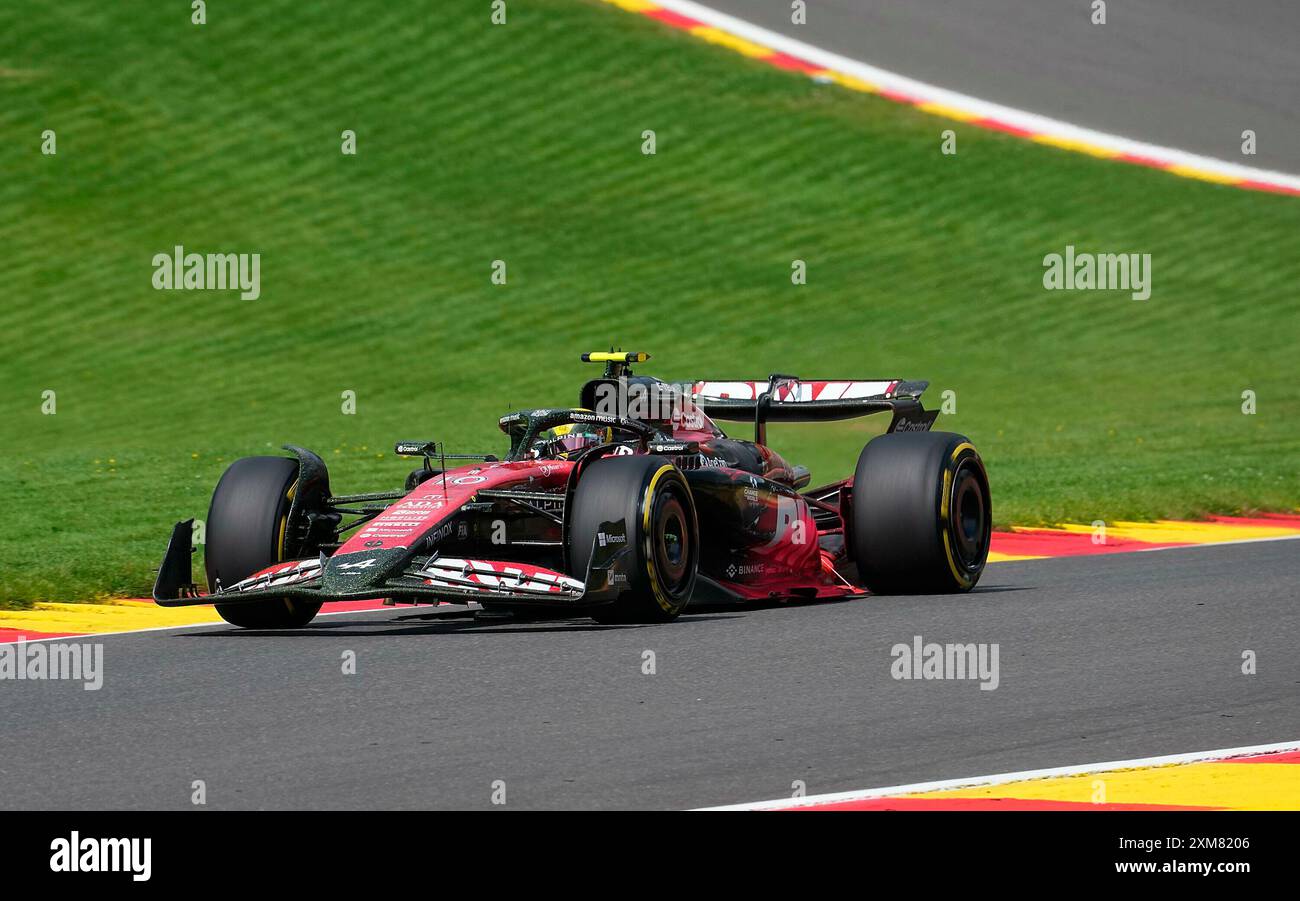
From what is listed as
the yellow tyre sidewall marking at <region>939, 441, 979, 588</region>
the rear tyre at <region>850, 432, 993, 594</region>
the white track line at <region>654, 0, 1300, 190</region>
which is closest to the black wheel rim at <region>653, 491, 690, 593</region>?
the rear tyre at <region>850, 432, 993, 594</region>

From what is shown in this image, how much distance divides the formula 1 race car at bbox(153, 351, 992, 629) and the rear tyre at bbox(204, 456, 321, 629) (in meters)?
0.01

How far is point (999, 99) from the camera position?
39.2 m

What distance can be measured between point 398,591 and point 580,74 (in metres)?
31.2

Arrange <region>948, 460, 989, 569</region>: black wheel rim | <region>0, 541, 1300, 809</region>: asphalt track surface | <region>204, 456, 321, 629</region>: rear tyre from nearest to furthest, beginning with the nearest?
<region>0, 541, 1300, 809</region>: asphalt track surface
<region>204, 456, 321, 629</region>: rear tyre
<region>948, 460, 989, 569</region>: black wheel rim

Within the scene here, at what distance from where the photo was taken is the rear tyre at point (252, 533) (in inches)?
423

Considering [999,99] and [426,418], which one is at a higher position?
[999,99]

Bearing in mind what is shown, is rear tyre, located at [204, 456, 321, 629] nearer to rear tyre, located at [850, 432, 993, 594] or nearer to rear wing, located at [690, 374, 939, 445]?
rear wing, located at [690, 374, 939, 445]

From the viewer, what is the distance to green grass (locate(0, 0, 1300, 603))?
28062 millimetres

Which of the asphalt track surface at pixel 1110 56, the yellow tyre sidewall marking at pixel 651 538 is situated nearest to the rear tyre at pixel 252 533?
the yellow tyre sidewall marking at pixel 651 538

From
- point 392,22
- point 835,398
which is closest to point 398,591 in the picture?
point 835,398

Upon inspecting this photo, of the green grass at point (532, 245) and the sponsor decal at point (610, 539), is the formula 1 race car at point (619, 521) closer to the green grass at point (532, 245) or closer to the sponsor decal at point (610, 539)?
the sponsor decal at point (610, 539)

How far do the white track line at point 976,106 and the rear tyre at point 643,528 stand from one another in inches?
1120

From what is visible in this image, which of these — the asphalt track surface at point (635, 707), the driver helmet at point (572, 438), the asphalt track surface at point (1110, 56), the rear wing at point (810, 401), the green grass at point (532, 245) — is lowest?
the asphalt track surface at point (635, 707)

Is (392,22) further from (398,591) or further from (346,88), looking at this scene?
(398,591)
